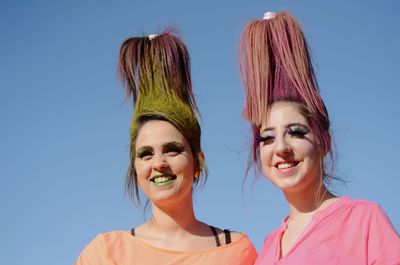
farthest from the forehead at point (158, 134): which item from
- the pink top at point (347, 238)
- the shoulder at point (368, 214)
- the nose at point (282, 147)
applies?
the shoulder at point (368, 214)

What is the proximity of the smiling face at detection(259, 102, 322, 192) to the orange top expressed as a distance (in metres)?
0.96

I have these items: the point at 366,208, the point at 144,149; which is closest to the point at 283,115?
the point at 366,208

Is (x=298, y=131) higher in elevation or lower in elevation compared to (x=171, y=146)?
lower

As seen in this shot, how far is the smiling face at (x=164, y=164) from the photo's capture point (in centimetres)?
593

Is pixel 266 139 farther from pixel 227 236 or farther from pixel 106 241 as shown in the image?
pixel 106 241

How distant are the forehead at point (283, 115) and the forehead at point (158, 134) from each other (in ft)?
3.09

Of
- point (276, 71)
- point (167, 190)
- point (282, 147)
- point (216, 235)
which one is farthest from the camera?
point (216, 235)

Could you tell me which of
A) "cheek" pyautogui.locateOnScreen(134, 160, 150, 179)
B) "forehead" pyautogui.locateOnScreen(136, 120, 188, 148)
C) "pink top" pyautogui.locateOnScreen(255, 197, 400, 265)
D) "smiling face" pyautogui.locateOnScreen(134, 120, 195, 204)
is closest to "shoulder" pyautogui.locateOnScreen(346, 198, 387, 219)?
"pink top" pyautogui.locateOnScreen(255, 197, 400, 265)

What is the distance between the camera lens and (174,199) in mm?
5988

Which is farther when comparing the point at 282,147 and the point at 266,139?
the point at 266,139

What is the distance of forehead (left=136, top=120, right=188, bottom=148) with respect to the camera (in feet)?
19.7

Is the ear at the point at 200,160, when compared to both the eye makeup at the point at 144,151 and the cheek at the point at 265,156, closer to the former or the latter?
the eye makeup at the point at 144,151

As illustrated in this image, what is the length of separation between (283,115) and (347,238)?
1184 millimetres

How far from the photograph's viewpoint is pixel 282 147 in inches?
205
